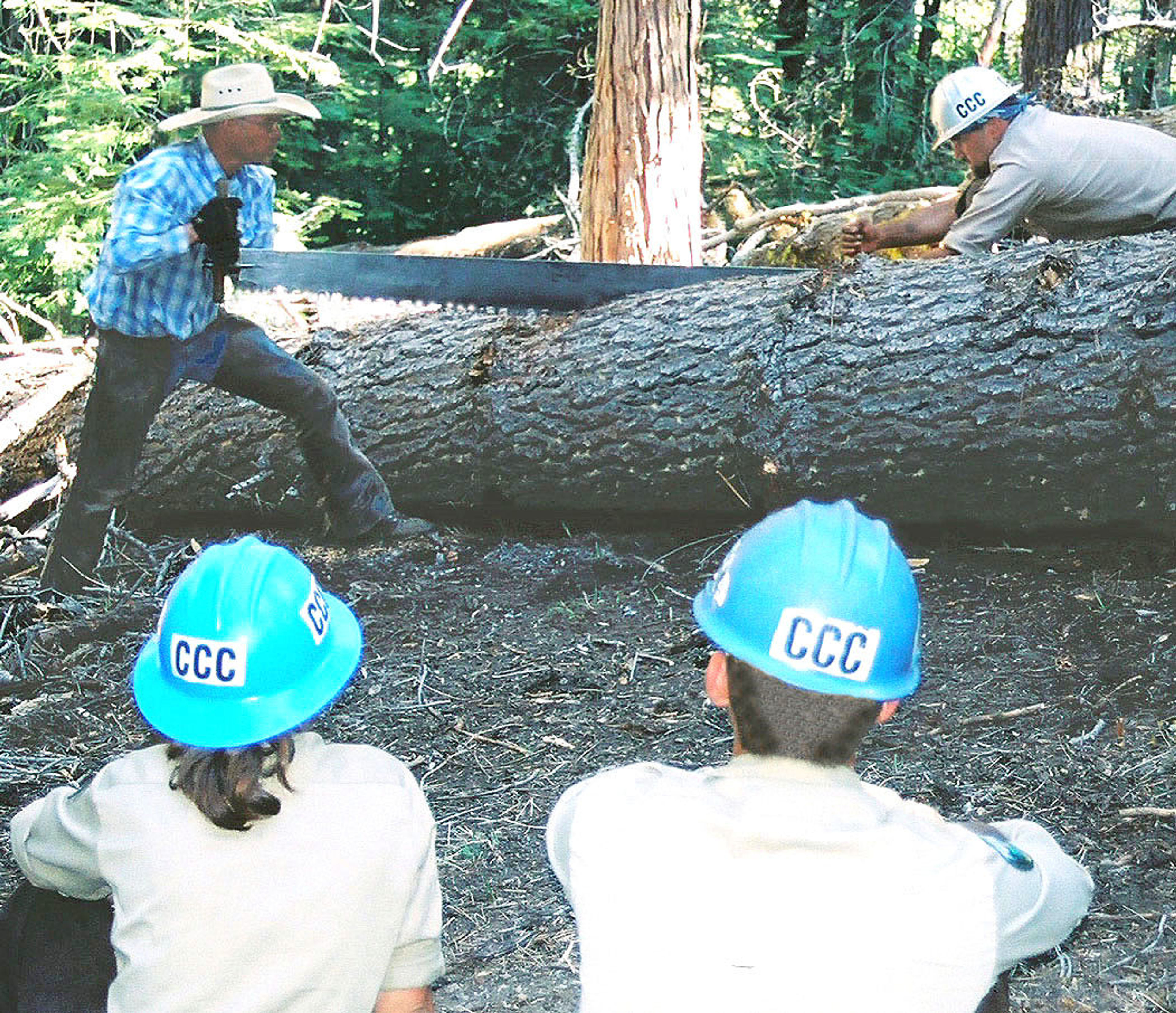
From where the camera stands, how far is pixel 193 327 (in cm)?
582

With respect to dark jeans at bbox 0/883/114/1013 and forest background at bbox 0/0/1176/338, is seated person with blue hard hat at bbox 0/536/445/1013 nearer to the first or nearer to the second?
dark jeans at bbox 0/883/114/1013

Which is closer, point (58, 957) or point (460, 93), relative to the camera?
point (58, 957)

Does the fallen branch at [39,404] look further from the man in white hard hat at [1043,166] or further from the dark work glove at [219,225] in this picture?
the man in white hard hat at [1043,166]

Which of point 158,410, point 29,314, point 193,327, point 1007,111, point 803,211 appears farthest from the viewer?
point 803,211

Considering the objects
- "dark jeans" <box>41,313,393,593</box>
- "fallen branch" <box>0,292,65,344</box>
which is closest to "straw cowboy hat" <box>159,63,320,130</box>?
"dark jeans" <box>41,313,393,593</box>

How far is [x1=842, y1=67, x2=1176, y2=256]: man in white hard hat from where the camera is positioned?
645 cm

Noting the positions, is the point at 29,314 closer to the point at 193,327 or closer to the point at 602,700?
the point at 193,327

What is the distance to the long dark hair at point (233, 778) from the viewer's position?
2004 mm

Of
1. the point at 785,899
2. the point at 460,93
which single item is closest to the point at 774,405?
the point at 785,899

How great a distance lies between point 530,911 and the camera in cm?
384

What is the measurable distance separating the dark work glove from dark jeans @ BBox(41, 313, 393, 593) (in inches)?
18.5

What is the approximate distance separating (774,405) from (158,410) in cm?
266

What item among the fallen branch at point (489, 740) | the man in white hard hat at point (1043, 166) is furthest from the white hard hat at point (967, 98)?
the fallen branch at point (489, 740)

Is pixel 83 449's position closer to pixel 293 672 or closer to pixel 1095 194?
pixel 293 672
